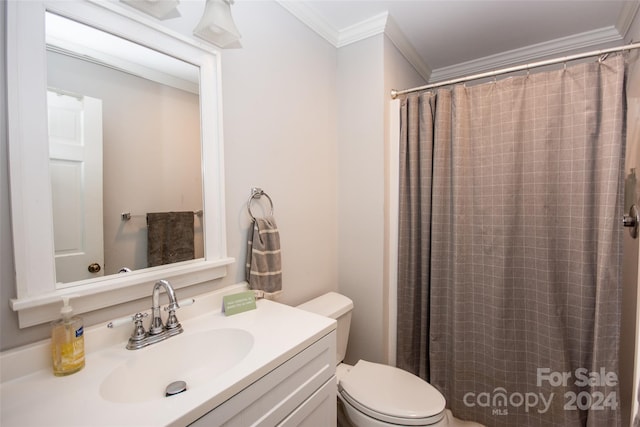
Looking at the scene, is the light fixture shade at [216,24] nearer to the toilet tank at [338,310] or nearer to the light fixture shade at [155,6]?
the light fixture shade at [155,6]

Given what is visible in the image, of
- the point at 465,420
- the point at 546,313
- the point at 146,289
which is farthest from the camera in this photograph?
the point at 465,420

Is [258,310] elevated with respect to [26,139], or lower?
lower

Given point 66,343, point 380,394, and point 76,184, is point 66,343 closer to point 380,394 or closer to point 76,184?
point 76,184

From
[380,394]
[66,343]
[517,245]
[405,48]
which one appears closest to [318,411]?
[380,394]

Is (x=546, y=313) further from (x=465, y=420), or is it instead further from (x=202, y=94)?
(x=202, y=94)

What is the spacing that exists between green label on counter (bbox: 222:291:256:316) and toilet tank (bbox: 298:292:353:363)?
363mm

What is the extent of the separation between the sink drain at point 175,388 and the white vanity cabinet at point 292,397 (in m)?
0.25

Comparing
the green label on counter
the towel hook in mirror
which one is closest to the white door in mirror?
the green label on counter

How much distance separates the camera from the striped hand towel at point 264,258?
122 cm

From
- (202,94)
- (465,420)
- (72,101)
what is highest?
(202,94)

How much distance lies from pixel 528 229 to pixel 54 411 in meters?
1.84

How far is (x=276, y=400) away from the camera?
0.81 meters

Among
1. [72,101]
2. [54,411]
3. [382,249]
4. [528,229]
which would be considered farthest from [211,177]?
[528,229]

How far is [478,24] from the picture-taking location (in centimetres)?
169
